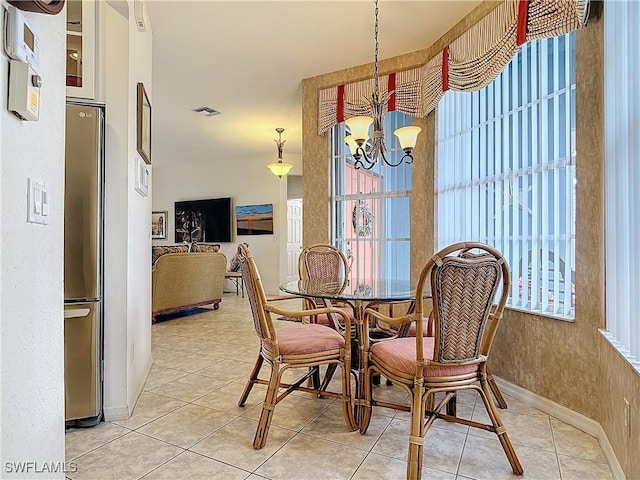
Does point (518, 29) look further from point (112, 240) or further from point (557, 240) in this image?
point (112, 240)

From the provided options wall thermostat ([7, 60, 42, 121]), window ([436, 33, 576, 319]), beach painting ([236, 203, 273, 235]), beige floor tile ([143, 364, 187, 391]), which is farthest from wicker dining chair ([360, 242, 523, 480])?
beach painting ([236, 203, 273, 235])

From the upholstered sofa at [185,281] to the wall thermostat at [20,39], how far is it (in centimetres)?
412

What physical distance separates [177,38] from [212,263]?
3191 mm

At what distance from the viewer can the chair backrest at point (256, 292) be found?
1.96 meters

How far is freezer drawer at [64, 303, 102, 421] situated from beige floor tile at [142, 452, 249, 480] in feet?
2.30

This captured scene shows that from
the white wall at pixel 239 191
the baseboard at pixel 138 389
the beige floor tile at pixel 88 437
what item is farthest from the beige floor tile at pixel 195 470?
the white wall at pixel 239 191

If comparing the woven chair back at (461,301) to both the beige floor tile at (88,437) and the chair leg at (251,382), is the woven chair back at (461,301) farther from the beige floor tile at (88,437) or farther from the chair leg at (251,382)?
the beige floor tile at (88,437)

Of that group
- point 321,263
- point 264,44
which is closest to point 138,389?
point 321,263

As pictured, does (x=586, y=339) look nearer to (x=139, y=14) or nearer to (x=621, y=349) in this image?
(x=621, y=349)

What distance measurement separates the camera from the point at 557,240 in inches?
92.2

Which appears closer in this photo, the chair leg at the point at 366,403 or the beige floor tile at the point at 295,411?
the chair leg at the point at 366,403

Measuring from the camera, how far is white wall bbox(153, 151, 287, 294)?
25.8 feet

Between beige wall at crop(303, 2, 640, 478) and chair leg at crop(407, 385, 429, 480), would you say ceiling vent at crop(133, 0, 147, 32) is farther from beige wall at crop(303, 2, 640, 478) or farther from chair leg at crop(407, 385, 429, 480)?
chair leg at crop(407, 385, 429, 480)

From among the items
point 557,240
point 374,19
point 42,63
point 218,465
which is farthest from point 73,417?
point 374,19
